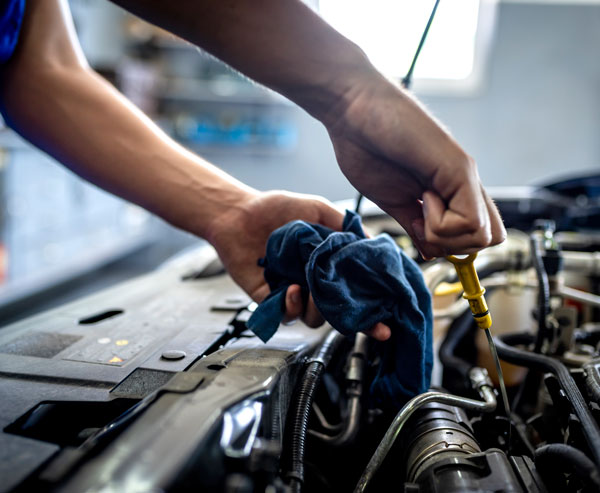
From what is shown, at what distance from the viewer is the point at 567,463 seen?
41cm

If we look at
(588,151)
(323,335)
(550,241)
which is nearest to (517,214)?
(550,241)

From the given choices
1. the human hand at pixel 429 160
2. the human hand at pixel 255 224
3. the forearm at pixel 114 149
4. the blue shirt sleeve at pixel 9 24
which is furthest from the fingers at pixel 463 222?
the blue shirt sleeve at pixel 9 24

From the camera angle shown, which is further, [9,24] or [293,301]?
[9,24]

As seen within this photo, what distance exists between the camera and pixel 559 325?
0.69m

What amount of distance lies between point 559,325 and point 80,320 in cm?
64

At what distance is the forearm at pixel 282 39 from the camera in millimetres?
426

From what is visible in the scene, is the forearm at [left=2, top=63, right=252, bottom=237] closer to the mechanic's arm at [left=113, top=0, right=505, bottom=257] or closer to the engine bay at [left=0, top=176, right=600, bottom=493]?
the engine bay at [left=0, top=176, right=600, bottom=493]

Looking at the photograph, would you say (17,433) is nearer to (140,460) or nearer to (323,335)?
(140,460)

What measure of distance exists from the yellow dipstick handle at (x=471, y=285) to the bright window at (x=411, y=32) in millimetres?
2940

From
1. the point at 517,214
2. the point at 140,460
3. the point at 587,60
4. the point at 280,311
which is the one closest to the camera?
the point at 140,460

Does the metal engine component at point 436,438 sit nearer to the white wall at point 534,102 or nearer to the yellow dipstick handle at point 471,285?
the yellow dipstick handle at point 471,285

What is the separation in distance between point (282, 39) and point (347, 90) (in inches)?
2.7

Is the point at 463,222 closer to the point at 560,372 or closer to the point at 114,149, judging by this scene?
the point at 560,372

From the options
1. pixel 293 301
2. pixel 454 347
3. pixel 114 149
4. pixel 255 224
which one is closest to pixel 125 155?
pixel 114 149
